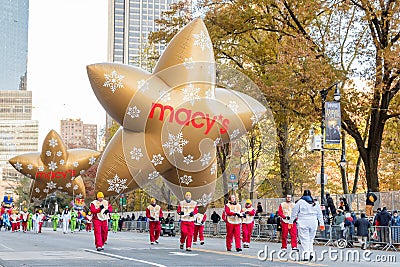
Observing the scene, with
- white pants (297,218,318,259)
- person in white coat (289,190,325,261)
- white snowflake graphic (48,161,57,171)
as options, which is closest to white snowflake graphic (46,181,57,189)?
white snowflake graphic (48,161,57,171)

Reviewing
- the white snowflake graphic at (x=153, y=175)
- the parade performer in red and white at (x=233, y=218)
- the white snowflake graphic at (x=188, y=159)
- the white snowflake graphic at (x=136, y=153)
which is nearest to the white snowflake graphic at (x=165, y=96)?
the white snowflake graphic at (x=136, y=153)

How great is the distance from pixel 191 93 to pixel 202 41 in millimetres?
2101

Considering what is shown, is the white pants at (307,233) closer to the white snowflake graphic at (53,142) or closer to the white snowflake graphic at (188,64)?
the white snowflake graphic at (188,64)

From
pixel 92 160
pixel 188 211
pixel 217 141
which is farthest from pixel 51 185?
pixel 217 141

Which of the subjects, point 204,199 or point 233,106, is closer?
point 233,106

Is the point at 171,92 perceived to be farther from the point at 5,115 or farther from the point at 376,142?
the point at 5,115

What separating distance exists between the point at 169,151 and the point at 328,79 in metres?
14.5

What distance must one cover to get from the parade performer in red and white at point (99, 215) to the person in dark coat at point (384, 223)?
10648 mm

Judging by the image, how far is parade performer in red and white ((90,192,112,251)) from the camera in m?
20.8

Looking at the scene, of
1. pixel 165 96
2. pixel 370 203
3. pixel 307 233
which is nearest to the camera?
pixel 307 233

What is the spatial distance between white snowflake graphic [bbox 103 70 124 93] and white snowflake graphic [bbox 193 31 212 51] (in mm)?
2499

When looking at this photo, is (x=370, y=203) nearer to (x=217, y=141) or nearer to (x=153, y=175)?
(x=217, y=141)

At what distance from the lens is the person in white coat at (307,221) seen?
1731cm

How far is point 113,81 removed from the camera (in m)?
19.5
